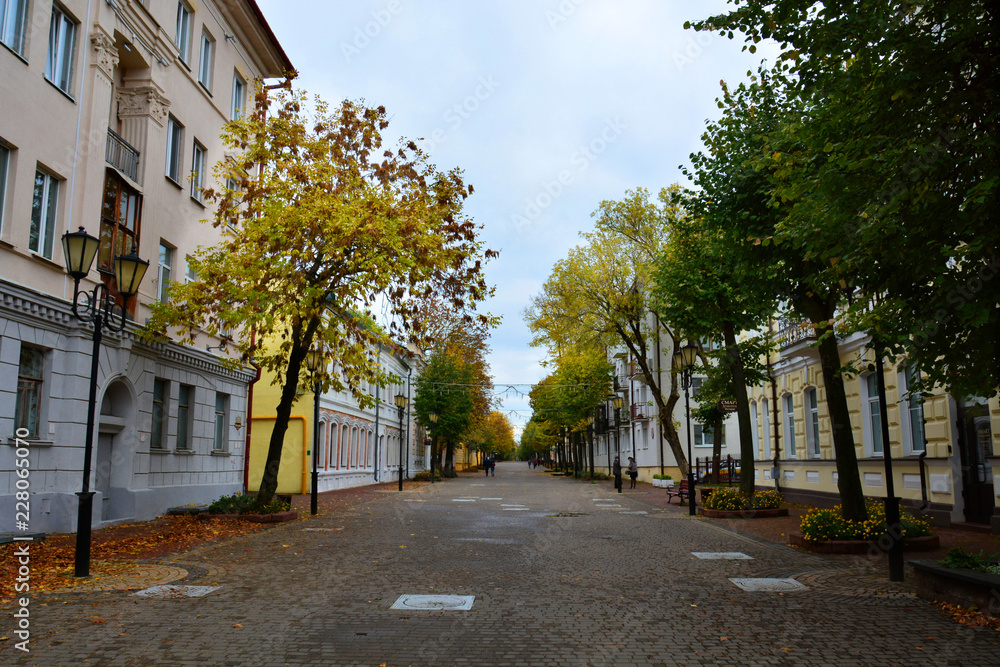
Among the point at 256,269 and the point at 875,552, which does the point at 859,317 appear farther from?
the point at 256,269

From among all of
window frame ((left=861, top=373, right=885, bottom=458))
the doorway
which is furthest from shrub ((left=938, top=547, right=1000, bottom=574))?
window frame ((left=861, top=373, right=885, bottom=458))

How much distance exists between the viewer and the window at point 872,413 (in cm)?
1905

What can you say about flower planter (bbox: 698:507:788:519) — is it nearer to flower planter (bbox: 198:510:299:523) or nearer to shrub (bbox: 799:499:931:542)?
shrub (bbox: 799:499:931:542)

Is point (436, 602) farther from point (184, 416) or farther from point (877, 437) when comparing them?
point (877, 437)

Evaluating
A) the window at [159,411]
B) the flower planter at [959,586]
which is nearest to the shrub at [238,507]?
the window at [159,411]

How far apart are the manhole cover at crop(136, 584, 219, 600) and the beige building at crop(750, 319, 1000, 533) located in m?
8.65

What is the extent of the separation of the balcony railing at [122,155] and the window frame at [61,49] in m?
1.72

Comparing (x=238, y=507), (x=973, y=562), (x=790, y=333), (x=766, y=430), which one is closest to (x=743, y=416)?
(x=790, y=333)

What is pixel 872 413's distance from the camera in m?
19.3

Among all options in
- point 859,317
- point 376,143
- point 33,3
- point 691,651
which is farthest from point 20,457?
point 859,317

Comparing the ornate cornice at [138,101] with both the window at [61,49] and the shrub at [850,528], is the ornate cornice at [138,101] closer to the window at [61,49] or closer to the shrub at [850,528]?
the window at [61,49]

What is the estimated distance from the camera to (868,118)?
7836 mm

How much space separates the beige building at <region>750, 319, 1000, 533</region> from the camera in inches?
579

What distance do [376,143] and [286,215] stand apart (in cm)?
349
